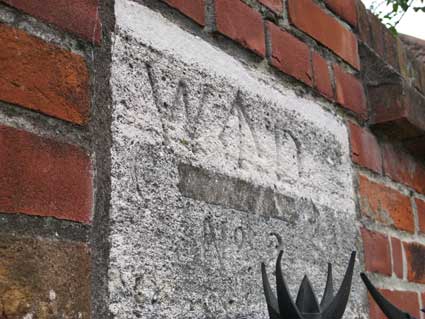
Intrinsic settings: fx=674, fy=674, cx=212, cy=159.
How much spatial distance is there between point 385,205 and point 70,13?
0.90 metres

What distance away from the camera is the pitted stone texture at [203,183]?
814 millimetres

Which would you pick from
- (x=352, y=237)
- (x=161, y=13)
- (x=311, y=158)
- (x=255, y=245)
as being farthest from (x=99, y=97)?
(x=352, y=237)

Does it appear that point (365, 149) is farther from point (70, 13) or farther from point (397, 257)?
point (70, 13)

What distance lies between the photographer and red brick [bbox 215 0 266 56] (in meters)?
1.05

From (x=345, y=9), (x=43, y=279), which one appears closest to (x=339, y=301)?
(x=43, y=279)

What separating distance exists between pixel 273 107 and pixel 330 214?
233 mm

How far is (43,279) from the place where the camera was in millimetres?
674

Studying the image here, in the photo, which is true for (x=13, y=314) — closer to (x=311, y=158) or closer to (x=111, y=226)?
(x=111, y=226)

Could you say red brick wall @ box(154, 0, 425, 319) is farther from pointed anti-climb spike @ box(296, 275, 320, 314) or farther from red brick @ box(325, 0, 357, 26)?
pointed anti-climb spike @ box(296, 275, 320, 314)

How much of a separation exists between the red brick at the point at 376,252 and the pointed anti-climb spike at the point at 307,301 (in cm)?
53

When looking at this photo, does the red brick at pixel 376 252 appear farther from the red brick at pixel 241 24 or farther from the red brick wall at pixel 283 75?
the red brick at pixel 241 24

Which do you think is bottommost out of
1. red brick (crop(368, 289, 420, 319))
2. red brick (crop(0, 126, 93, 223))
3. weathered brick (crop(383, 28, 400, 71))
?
red brick (crop(368, 289, 420, 319))

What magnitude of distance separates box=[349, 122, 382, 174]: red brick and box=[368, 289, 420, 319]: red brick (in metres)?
0.26

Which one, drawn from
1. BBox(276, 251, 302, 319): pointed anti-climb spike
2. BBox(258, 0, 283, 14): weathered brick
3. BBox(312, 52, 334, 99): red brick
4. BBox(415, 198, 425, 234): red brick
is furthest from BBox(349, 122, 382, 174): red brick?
BBox(276, 251, 302, 319): pointed anti-climb spike
